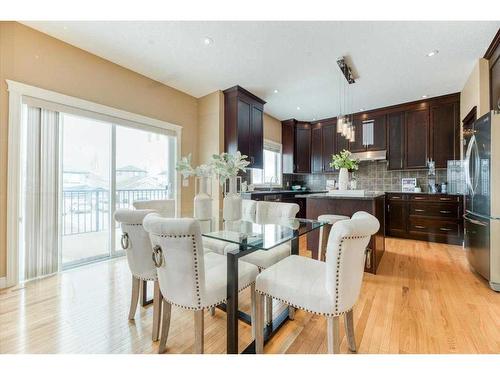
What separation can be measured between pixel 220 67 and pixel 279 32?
1.00m

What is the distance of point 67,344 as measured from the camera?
1.52m

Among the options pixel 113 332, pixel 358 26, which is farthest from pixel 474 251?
pixel 113 332

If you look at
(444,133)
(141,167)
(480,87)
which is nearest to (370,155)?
(444,133)

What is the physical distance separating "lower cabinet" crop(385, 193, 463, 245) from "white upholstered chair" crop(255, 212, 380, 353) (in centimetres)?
376

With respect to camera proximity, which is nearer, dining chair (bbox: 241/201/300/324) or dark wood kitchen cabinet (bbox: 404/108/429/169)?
dining chair (bbox: 241/201/300/324)

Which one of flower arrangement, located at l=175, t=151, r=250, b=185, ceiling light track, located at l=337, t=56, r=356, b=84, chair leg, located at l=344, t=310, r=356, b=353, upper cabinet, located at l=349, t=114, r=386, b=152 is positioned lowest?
chair leg, located at l=344, t=310, r=356, b=353

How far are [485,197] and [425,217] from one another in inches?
78.7

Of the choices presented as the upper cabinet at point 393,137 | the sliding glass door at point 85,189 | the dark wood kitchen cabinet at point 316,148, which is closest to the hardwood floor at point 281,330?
the sliding glass door at point 85,189

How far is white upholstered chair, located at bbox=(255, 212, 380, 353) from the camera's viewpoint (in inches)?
46.2

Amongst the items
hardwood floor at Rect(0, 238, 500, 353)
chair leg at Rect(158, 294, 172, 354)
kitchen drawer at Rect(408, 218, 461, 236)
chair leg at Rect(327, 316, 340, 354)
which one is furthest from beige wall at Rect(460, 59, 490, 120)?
chair leg at Rect(158, 294, 172, 354)

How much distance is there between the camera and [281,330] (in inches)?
65.8

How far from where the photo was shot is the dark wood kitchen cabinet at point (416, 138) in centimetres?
441

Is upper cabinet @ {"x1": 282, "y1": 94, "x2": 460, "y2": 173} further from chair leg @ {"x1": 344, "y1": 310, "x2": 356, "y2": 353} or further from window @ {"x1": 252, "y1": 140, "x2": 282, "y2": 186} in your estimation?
chair leg @ {"x1": 344, "y1": 310, "x2": 356, "y2": 353}

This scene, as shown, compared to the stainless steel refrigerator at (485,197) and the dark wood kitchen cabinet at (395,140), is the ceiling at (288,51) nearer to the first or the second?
the dark wood kitchen cabinet at (395,140)
